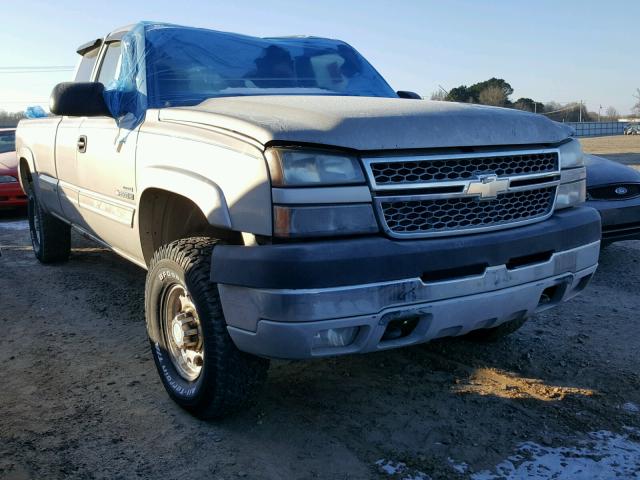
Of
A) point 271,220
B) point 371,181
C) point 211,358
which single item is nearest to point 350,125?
point 371,181

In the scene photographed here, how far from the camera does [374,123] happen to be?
104 inches

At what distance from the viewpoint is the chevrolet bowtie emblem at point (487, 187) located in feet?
9.09

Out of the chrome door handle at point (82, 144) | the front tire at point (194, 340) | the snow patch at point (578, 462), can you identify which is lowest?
the snow patch at point (578, 462)

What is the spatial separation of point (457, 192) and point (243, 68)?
79.9 inches

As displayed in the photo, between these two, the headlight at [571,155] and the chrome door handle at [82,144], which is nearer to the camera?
the headlight at [571,155]

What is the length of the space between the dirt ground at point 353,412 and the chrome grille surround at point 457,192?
0.97 meters

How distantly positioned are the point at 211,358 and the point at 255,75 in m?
2.09

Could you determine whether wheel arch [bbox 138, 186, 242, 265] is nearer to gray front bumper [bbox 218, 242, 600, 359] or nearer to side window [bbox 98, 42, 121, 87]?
gray front bumper [bbox 218, 242, 600, 359]

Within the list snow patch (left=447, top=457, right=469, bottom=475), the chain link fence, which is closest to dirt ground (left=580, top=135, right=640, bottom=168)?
snow patch (left=447, top=457, right=469, bottom=475)

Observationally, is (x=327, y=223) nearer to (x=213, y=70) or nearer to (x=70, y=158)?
(x=213, y=70)

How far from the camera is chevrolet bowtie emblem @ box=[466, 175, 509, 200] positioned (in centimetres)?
277

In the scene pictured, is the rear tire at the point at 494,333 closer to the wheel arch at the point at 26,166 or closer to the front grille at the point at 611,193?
the front grille at the point at 611,193

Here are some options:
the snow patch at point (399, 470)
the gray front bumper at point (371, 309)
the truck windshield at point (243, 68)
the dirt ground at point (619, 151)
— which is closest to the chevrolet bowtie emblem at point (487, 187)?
the gray front bumper at point (371, 309)

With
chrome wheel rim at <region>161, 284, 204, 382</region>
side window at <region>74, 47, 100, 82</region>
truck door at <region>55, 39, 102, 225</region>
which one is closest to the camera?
chrome wheel rim at <region>161, 284, 204, 382</region>
